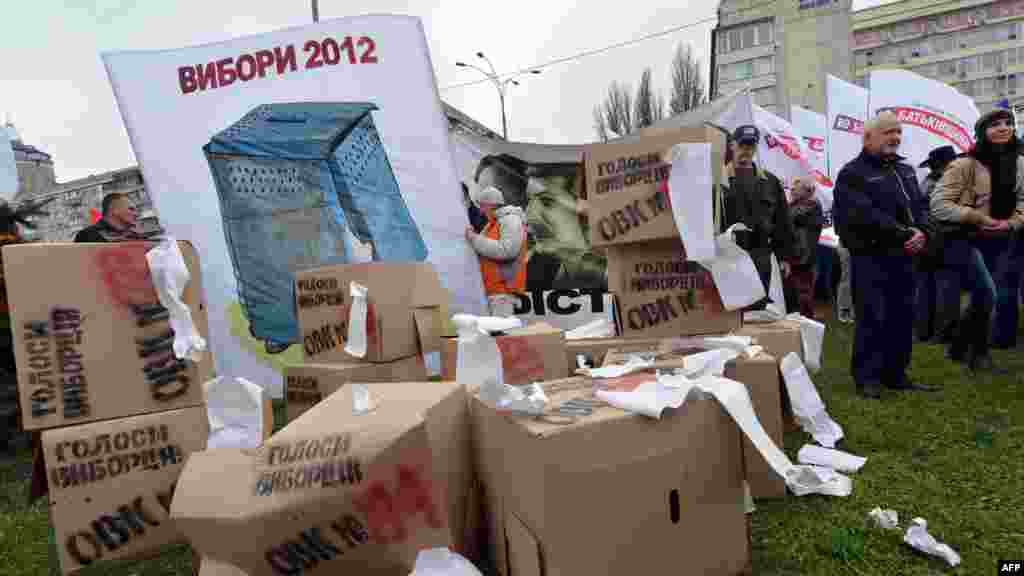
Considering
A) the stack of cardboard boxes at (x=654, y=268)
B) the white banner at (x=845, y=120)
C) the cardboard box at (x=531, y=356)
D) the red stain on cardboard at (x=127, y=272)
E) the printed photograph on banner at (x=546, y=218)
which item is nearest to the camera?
the red stain on cardboard at (x=127, y=272)

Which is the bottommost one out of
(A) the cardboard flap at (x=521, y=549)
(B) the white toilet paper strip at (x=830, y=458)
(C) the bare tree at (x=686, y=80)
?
(B) the white toilet paper strip at (x=830, y=458)

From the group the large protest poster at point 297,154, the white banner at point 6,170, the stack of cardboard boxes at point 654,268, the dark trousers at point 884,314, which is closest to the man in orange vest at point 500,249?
the large protest poster at point 297,154

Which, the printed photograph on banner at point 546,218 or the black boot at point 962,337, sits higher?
the printed photograph on banner at point 546,218

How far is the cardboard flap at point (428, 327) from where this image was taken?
3135mm

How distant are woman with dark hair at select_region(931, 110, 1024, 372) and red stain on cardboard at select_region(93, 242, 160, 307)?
13.6 feet

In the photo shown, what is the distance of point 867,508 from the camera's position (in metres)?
2.05

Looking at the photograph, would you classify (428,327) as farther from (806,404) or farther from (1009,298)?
(1009,298)

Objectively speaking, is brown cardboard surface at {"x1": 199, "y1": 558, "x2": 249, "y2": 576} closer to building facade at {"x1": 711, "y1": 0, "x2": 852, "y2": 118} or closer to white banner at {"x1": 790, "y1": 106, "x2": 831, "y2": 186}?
white banner at {"x1": 790, "y1": 106, "x2": 831, "y2": 186}

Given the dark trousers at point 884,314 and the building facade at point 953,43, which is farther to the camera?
the building facade at point 953,43

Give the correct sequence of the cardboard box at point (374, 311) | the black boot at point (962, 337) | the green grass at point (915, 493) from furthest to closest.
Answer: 1. the black boot at point (962, 337)
2. the cardboard box at point (374, 311)
3. the green grass at point (915, 493)

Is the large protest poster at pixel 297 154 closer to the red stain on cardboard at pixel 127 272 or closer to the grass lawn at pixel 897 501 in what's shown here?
the grass lawn at pixel 897 501

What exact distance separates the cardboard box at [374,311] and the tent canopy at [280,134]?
1460 millimetres

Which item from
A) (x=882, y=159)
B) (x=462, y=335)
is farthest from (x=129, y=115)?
(x=882, y=159)

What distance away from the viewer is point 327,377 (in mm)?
2951
